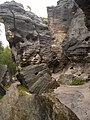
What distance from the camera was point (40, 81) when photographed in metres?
17.2

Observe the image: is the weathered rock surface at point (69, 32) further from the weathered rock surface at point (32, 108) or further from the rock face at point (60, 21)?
the weathered rock surface at point (32, 108)

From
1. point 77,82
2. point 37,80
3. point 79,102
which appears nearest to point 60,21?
point 77,82

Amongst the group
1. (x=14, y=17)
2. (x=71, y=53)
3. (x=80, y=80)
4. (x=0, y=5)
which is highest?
(x=0, y=5)

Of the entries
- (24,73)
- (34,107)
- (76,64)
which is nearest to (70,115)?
(34,107)

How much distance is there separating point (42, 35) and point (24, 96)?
17.2m

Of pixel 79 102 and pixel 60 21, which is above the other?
pixel 60 21

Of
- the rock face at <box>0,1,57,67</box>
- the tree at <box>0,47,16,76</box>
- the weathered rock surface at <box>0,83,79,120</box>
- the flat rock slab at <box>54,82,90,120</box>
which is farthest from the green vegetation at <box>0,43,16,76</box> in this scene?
the flat rock slab at <box>54,82,90,120</box>

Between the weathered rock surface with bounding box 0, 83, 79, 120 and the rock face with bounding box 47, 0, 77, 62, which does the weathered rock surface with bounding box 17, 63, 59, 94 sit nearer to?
the weathered rock surface with bounding box 0, 83, 79, 120

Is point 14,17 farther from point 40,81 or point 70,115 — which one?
point 70,115

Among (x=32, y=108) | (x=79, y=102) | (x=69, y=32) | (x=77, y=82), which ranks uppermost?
(x=69, y=32)

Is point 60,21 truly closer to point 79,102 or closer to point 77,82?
point 77,82

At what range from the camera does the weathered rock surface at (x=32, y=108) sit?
11712mm

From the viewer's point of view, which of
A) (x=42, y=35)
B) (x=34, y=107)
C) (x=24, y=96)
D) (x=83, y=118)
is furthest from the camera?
(x=42, y=35)

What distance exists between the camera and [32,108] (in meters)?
14.3
